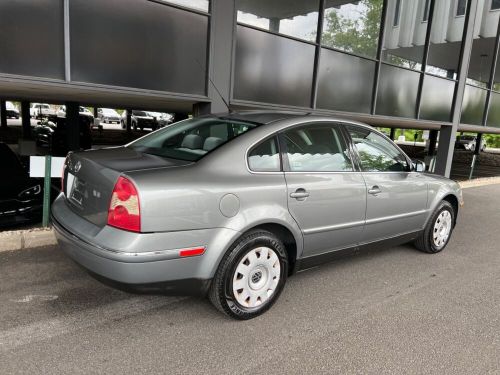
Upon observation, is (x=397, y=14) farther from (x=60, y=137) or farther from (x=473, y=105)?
(x=60, y=137)

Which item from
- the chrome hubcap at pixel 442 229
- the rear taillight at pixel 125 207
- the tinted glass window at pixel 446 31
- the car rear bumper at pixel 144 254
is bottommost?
the chrome hubcap at pixel 442 229

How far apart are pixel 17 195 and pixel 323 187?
144 inches

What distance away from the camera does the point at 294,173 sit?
10.9ft

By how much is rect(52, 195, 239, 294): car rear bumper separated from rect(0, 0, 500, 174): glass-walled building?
2811mm

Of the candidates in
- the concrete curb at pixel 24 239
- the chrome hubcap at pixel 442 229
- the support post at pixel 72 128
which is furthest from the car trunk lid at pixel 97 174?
the support post at pixel 72 128

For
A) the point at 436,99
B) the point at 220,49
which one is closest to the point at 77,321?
the point at 220,49

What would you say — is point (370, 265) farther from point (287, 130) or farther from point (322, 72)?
point (322, 72)

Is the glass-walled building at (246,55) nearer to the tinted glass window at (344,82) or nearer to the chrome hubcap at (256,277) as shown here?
the tinted glass window at (344,82)

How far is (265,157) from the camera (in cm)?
324

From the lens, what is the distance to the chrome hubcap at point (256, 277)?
9.97ft

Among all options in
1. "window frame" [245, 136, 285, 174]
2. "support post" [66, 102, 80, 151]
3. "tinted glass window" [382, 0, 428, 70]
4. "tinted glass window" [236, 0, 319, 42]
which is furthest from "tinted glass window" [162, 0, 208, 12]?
"support post" [66, 102, 80, 151]

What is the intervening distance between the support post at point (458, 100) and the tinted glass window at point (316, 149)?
8.17 metres

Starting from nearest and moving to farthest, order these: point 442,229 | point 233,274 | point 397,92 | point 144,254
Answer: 1. point 144,254
2. point 233,274
3. point 442,229
4. point 397,92

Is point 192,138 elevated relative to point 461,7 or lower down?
lower down
